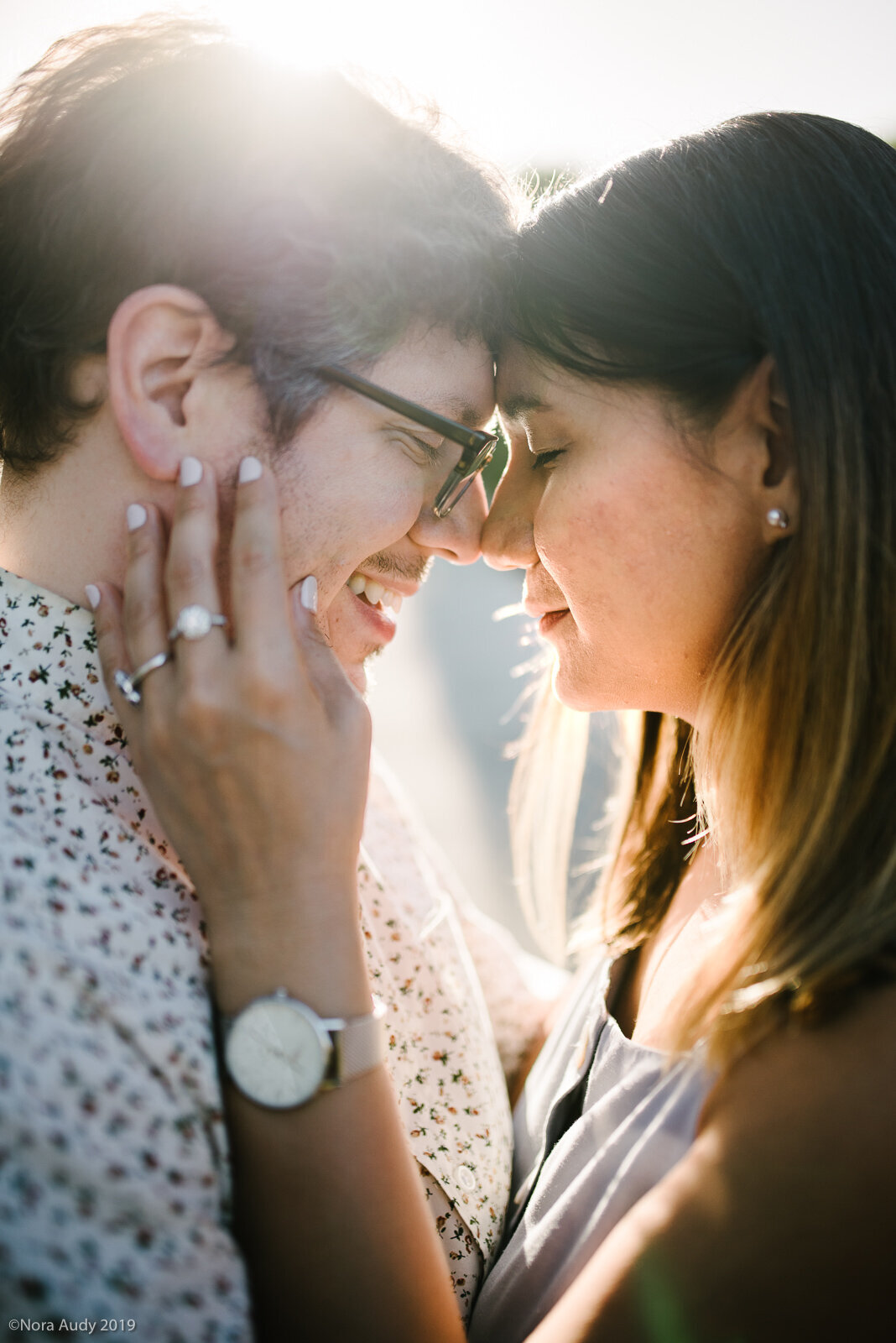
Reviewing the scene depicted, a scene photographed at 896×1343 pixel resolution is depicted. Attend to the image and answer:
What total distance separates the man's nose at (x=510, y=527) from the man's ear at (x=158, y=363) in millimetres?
815

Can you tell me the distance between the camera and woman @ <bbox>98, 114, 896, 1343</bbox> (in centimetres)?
124

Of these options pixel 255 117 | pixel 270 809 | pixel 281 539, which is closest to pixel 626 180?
pixel 255 117

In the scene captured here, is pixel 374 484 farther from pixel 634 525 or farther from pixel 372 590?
pixel 634 525

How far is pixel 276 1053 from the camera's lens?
1369mm

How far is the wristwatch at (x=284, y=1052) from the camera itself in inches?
53.9

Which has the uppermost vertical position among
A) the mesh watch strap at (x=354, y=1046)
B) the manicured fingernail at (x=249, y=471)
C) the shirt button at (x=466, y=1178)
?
the manicured fingernail at (x=249, y=471)

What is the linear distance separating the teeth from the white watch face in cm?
111

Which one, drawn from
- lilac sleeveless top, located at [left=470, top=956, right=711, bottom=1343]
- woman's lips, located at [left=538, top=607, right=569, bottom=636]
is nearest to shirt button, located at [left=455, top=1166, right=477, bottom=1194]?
lilac sleeveless top, located at [left=470, top=956, right=711, bottom=1343]

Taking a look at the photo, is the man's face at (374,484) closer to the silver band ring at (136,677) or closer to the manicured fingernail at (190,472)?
the manicured fingernail at (190,472)

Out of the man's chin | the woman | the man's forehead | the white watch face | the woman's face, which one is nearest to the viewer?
the woman

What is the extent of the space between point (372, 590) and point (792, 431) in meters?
1.09

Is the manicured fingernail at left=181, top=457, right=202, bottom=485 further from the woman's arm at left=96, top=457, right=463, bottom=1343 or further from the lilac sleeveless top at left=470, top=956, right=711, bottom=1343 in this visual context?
the lilac sleeveless top at left=470, top=956, right=711, bottom=1343

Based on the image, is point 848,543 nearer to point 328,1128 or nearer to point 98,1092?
point 328,1128

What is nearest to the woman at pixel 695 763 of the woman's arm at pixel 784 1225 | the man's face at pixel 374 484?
the woman's arm at pixel 784 1225
